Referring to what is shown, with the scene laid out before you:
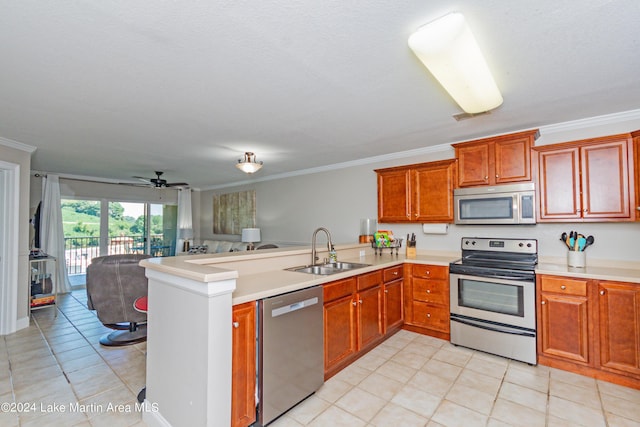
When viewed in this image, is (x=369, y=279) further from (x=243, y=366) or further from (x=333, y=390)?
(x=243, y=366)

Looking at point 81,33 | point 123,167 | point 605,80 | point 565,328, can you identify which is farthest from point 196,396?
point 123,167

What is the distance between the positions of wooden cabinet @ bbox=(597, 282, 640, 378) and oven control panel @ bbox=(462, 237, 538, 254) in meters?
0.71

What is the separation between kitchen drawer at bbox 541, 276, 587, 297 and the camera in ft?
8.34

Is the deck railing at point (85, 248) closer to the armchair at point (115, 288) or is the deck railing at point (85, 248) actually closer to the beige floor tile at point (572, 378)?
the armchair at point (115, 288)

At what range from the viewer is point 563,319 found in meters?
2.62

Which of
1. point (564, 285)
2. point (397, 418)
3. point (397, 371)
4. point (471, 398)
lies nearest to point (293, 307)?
point (397, 418)

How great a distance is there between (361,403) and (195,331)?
1.39 m

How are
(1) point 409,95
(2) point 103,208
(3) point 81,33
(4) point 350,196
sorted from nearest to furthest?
(3) point 81,33 → (1) point 409,95 → (4) point 350,196 → (2) point 103,208

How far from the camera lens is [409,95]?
2393mm

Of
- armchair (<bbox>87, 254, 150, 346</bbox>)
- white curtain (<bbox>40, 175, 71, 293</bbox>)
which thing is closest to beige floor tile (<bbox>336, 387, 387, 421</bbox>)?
armchair (<bbox>87, 254, 150, 346</bbox>)

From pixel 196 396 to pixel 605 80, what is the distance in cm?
345

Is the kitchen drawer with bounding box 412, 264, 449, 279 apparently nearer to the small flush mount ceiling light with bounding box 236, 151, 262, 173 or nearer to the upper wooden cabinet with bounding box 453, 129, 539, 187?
the upper wooden cabinet with bounding box 453, 129, 539, 187

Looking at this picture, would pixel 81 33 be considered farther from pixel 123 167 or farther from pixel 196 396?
pixel 123 167

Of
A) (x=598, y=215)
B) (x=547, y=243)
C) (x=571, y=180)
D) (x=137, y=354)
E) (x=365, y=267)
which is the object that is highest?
(x=571, y=180)
